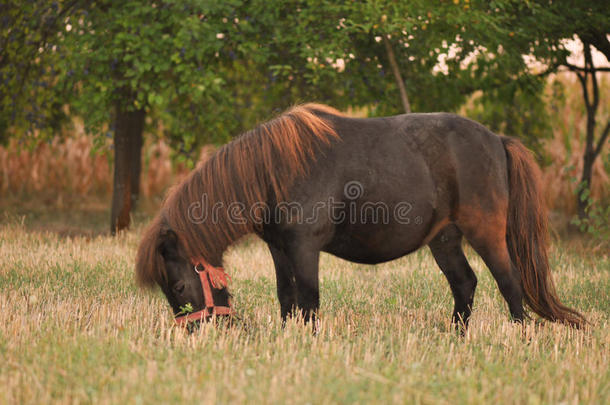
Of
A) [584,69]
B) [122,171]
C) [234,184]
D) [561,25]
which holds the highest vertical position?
[561,25]

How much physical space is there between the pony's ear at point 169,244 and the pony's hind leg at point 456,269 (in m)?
2.36

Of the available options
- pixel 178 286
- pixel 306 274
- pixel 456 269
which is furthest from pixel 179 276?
pixel 456 269

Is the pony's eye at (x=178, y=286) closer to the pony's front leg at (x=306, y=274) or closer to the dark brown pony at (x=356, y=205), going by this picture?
the dark brown pony at (x=356, y=205)

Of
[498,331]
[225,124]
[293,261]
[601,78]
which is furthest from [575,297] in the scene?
[601,78]

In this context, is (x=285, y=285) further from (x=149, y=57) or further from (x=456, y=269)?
(x=149, y=57)

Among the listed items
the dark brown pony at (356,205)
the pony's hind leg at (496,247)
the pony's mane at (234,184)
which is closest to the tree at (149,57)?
the pony's mane at (234,184)

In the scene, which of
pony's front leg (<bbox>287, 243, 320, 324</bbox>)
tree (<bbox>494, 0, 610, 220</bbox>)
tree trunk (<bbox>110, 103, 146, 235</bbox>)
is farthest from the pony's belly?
tree trunk (<bbox>110, 103, 146, 235</bbox>)

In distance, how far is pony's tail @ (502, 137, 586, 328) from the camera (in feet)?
16.5

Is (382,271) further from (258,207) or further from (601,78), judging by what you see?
(601,78)

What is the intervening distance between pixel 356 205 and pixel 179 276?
1.42 m

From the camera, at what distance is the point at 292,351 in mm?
3857

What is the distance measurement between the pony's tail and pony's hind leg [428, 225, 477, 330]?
16.9 inches

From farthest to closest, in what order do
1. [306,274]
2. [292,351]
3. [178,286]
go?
[306,274], [178,286], [292,351]

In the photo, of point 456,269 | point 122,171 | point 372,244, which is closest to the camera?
point 372,244
